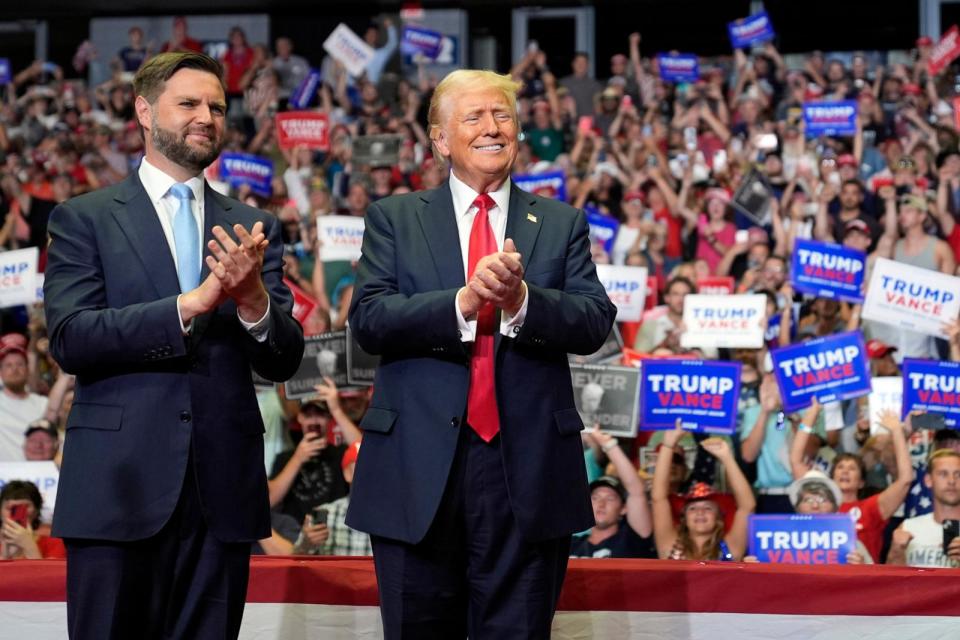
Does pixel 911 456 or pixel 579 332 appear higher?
pixel 579 332

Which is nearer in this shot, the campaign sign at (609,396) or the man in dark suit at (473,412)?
the man in dark suit at (473,412)

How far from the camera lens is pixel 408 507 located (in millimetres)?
2418

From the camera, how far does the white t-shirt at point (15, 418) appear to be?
6.72m

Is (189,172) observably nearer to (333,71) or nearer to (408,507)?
(408,507)

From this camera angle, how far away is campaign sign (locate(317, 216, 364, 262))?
7840 millimetres

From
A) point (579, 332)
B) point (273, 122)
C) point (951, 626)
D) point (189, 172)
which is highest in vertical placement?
point (273, 122)

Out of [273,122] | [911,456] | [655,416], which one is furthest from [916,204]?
[273,122]

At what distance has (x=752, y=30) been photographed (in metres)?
11.4

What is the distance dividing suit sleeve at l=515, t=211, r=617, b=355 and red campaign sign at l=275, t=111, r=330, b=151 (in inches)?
292

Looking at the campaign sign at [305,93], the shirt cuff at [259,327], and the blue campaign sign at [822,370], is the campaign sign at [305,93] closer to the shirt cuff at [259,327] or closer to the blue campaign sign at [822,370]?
the blue campaign sign at [822,370]

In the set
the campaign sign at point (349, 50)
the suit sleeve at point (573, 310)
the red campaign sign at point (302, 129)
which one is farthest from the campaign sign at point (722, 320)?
the campaign sign at point (349, 50)

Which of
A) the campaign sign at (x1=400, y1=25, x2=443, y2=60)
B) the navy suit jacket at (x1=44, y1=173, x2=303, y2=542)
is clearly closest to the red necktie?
the navy suit jacket at (x1=44, y1=173, x2=303, y2=542)

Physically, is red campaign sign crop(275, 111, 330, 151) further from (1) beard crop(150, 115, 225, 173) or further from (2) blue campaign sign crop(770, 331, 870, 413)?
(1) beard crop(150, 115, 225, 173)

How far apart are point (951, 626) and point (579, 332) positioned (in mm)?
1246
